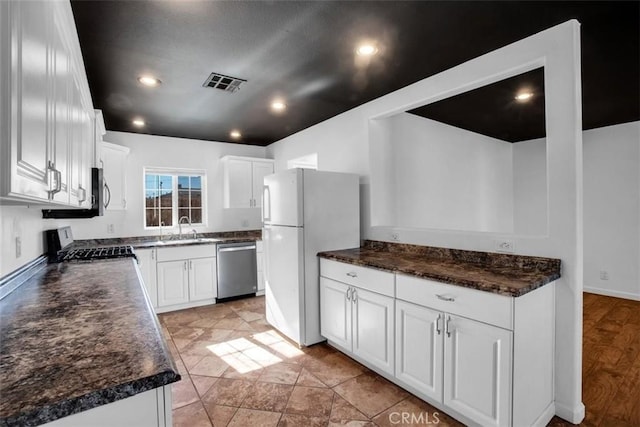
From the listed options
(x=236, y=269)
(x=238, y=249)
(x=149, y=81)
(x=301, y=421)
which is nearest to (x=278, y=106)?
(x=149, y=81)

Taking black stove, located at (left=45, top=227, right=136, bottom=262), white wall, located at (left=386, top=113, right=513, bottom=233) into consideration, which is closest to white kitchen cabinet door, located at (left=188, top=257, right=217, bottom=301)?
black stove, located at (left=45, top=227, right=136, bottom=262)

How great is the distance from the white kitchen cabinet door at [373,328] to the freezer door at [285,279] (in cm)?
60

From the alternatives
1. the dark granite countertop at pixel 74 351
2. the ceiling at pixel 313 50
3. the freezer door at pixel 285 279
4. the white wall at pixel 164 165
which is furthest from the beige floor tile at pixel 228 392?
the ceiling at pixel 313 50

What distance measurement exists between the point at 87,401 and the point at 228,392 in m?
1.82

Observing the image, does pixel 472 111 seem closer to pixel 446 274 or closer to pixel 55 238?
pixel 446 274

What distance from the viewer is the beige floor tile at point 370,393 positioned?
2096 mm

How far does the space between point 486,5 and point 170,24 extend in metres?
1.81

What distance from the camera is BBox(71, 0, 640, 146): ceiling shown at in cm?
179

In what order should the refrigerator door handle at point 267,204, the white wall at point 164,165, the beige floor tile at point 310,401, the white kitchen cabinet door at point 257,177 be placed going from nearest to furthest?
the beige floor tile at point 310,401, the refrigerator door handle at point 267,204, the white wall at point 164,165, the white kitchen cabinet door at point 257,177

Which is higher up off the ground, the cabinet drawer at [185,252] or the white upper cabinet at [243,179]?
the white upper cabinet at [243,179]

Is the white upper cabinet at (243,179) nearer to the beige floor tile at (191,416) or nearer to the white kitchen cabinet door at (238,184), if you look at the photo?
the white kitchen cabinet door at (238,184)

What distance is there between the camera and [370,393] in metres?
2.24

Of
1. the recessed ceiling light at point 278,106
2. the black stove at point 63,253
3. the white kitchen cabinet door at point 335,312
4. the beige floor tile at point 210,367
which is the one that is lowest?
the beige floor tile at point 210,367

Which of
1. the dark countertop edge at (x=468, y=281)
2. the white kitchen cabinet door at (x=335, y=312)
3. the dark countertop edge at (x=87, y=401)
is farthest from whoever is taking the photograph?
the white kitchen cabinet door at (x=335, y=312)
